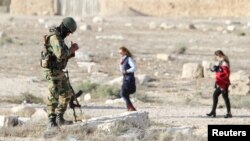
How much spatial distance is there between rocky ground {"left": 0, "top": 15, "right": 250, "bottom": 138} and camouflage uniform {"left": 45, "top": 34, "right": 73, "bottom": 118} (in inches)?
82.3

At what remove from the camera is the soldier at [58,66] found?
1273 centimetres

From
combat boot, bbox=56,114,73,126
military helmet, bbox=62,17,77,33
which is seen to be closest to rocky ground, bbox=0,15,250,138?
combat boot, bbox=56,114,73,126

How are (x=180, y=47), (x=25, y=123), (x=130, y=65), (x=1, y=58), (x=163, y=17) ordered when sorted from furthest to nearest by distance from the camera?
(x=163, y=17), (x=180, y=47), (x=1, y=58), (x=130, y=65), (x=25, y=123)

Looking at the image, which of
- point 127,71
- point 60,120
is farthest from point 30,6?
point 60,120

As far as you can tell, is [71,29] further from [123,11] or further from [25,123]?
[123,11]

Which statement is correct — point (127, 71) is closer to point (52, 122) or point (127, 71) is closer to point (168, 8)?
point (52, 122)

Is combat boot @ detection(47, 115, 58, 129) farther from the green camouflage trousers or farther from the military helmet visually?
the military helmet

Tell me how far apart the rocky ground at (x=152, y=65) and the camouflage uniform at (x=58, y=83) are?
2.09m

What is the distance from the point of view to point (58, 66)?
1293 centimetres

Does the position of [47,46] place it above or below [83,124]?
above

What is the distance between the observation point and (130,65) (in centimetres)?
1664

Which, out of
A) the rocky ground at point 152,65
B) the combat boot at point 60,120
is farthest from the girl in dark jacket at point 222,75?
the combat boot at point 60,120

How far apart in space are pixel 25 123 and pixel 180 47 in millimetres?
20845

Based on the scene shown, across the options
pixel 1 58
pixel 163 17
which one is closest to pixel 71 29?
pixel 1 58
